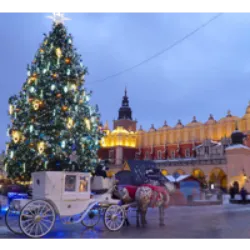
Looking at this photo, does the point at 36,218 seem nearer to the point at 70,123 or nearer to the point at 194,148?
the point at 70,123

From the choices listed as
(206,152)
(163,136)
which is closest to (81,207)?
(206,152)

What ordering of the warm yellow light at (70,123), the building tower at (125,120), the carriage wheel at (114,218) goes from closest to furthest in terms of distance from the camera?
1. the carriage wheel at (114,218)
2. the warm yellow light at (70,123)
3. the building tower at (125,120)

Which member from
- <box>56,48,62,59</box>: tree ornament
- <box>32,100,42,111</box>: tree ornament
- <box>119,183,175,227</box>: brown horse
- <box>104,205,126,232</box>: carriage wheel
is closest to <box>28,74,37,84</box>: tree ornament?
<box>32,100,42,111</box>: tree ornament

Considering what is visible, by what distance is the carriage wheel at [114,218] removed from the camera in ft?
27.8

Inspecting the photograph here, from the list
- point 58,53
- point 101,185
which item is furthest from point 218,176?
point 101,185

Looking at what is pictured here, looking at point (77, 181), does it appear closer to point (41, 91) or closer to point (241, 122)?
point (41, 91)

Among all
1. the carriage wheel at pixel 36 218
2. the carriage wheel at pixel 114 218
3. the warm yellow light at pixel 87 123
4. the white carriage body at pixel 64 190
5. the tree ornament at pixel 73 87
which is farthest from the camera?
the warm yellow light at pixel 87 123

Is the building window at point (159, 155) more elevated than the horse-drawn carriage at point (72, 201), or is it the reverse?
the building window at point (159, 155)

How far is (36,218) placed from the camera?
7258 millimetres

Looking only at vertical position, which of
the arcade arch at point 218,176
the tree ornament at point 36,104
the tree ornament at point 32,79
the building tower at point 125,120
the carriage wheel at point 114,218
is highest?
the building tower at point 125,120

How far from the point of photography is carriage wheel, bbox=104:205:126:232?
8.48 m

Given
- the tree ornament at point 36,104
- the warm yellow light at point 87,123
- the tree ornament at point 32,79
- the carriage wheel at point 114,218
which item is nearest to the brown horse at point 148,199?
the carriage wheel at point 114,218

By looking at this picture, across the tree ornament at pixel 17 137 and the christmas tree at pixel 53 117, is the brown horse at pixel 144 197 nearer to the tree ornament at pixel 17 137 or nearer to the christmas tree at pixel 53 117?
the christmas tree at pixel 53 117

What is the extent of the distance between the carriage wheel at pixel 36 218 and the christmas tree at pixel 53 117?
6.61 meters
